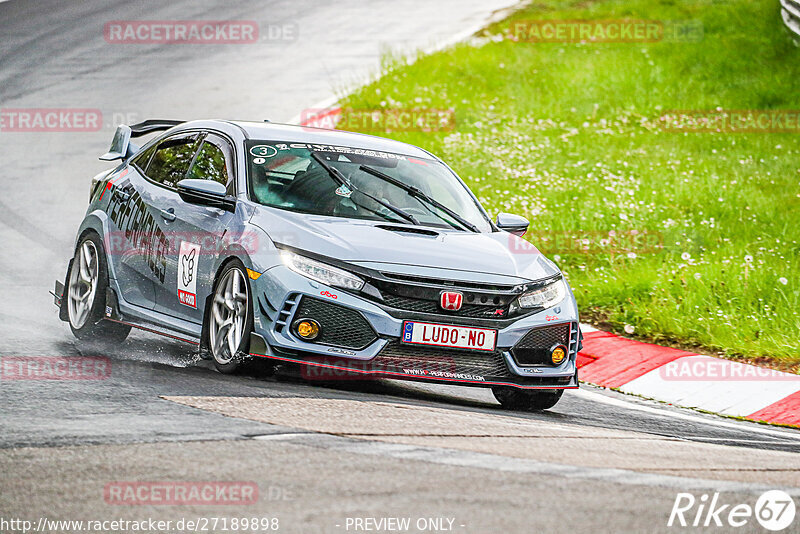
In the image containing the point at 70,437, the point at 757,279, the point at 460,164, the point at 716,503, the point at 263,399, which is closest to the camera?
the point at 716,503

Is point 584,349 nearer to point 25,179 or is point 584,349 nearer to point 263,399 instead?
point 263,399

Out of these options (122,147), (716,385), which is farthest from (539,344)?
(122,147)

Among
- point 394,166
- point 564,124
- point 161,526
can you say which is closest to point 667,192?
point 564,124

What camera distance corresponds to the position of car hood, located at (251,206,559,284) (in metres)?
6.57

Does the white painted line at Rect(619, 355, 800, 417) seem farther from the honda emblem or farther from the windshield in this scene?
the honda emblem

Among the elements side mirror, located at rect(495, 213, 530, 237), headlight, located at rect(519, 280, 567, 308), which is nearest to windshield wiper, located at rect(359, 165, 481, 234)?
side mirror, located at rect(495, 213, 530, 237)

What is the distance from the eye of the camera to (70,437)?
4.88 metres

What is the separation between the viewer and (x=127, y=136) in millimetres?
9016

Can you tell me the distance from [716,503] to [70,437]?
258 centimetres

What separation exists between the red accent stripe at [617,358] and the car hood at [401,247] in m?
1.68

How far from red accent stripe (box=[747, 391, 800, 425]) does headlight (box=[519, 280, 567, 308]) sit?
1.68 m

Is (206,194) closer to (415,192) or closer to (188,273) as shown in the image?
(188,273)

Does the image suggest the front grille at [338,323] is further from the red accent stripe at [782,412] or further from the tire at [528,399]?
the red accent stripe at [782,412]

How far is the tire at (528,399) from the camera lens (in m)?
7.18
